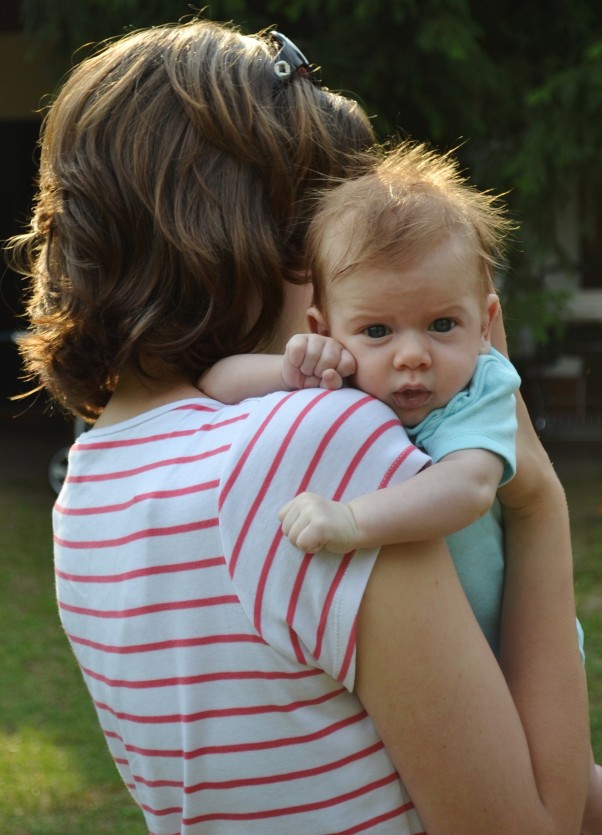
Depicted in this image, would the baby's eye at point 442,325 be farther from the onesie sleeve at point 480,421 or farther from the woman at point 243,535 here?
the woman at point 243,535

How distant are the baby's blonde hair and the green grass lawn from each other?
3.08m

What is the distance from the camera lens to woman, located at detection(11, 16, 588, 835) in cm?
135

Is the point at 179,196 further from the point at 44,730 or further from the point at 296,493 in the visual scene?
the point at 44,730

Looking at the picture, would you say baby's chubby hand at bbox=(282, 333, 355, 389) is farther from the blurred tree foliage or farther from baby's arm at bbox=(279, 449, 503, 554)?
the blurred tree foliage

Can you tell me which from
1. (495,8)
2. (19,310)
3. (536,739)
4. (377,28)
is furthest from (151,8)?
(536,739)

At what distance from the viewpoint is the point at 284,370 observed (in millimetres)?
1512

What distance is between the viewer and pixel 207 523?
4.57 ft

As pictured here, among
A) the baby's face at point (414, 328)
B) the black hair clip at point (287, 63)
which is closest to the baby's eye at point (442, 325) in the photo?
the baby's face at point (414, 328)

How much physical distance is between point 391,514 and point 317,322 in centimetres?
41

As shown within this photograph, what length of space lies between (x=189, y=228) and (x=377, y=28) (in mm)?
6865

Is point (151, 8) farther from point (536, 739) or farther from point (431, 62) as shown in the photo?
point (536, 739)

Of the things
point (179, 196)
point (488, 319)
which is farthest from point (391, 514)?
point (179, 196)

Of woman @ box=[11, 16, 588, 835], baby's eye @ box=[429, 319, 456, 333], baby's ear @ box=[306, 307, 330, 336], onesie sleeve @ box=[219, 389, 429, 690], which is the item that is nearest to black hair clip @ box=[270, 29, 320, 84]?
woman @ box=[11, 16, 588, 835]

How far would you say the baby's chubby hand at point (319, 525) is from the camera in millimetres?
1282
